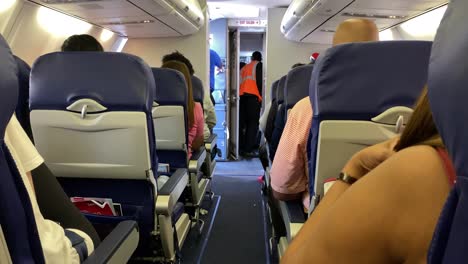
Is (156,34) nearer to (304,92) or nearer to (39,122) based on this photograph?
(304,92)

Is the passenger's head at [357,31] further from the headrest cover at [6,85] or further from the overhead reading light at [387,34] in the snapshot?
the overhead reading light at [387,34]

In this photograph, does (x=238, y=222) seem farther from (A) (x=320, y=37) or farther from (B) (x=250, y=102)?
(B) (x=250, y=102)

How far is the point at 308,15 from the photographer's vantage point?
4414 mm

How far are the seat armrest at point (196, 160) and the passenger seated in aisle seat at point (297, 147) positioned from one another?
48.5 inches

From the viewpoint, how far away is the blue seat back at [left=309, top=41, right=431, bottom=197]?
1.49m

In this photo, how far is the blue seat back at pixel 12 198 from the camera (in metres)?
0.77

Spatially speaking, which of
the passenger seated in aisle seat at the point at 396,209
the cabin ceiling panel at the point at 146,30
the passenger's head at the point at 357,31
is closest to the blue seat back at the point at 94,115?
the passenger's head at the point at 357,31

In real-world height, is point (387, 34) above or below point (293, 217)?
above

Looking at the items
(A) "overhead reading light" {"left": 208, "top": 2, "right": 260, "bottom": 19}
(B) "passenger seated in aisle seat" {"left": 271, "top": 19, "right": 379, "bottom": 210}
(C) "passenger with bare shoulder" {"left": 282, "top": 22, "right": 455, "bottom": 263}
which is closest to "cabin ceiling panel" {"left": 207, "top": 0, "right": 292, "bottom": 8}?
(A) "overhead reading light" {"left": 208, "top": 2, "right": 260, "bottom": 19}

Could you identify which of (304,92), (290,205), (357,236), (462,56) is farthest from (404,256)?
(304,92)

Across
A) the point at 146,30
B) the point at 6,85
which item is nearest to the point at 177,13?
the point at 146,30

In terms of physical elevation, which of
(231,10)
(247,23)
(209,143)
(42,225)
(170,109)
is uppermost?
(231,10)

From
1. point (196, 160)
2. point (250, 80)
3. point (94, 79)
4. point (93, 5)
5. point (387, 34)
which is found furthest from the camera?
point (250, 80)

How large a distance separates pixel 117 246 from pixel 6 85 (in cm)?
92
